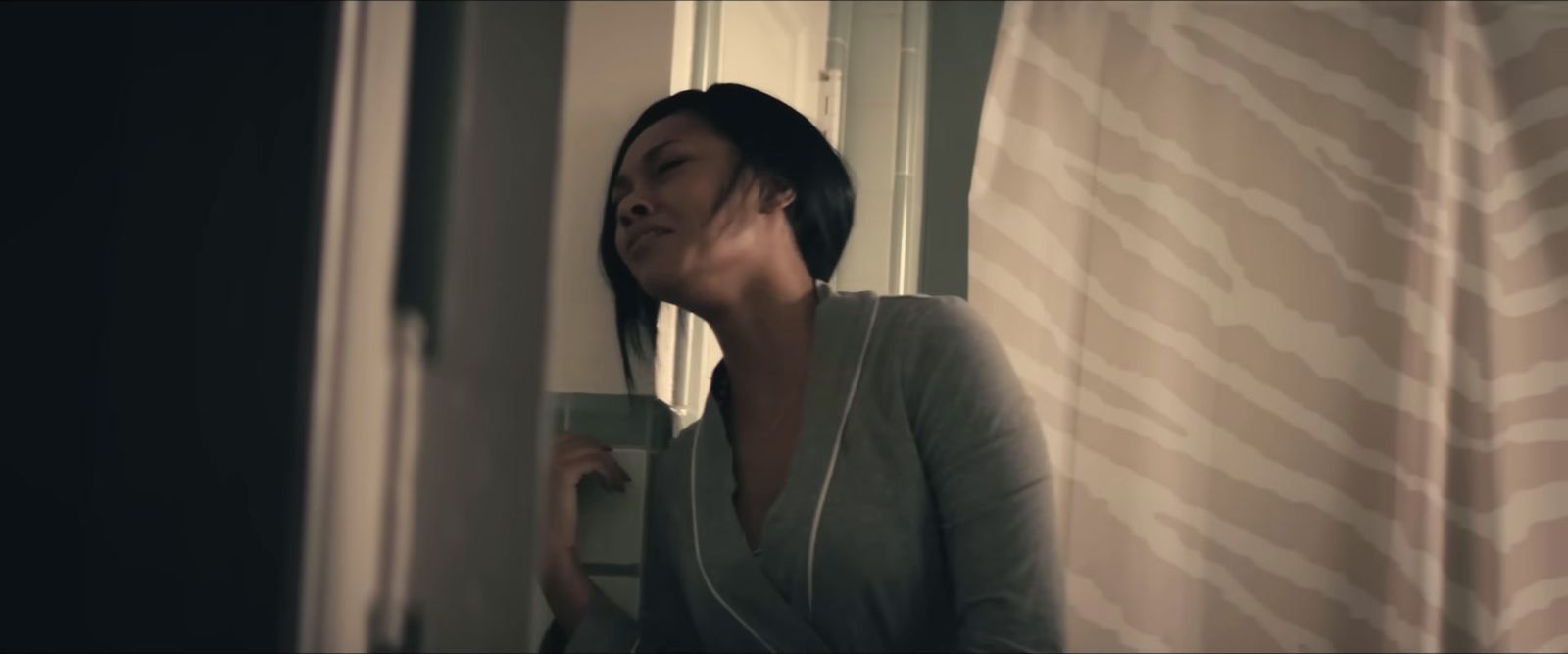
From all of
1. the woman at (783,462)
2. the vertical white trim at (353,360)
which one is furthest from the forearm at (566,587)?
the vertical white trim at (353,360)

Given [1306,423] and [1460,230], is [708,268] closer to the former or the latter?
[1306,423]

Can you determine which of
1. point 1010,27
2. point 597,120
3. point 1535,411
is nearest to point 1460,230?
point 1535,411

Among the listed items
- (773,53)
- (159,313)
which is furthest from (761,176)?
(159,313)

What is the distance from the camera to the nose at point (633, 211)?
61 cm

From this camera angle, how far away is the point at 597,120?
2.02 feet

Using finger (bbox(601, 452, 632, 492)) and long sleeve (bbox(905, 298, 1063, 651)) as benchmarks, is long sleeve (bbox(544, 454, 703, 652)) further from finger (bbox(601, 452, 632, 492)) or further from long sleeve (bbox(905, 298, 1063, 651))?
long sleeve (bbox(905, 298, 1063, 651))

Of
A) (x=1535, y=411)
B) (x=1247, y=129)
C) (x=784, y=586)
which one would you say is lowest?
(x=784, y=586)

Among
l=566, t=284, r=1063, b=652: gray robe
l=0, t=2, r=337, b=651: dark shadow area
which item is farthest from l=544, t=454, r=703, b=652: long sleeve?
l=0, t=2, r=337, b=651: dark shadow area

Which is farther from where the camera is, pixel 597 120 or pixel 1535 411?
pixel 1535 411

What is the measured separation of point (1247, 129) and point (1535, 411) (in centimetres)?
33

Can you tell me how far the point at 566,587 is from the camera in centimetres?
59

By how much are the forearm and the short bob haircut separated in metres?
0.10

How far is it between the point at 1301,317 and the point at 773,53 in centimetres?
52

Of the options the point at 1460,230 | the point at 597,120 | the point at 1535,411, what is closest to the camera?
the point at 597,120
